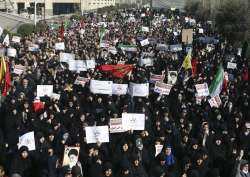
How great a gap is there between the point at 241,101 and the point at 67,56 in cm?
734

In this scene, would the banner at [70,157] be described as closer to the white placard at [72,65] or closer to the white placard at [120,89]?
the white placard at [120,89]

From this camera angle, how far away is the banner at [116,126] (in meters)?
12.5

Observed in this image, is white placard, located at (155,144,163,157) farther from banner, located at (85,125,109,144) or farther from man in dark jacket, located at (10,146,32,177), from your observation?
man in dark jacket, located at (10,146,32,177)

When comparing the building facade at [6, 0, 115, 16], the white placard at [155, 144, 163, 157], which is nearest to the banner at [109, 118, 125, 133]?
the white placard at [155, 144, 163, 157]

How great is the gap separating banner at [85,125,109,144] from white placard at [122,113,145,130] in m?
1.01

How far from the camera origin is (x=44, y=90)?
52.8ft

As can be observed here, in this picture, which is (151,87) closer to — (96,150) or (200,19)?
(96,150)

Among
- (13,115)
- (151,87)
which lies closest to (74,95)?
(13,115)

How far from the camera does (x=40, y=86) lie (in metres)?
16.0

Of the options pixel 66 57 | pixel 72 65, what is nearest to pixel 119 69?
pixel 72 65

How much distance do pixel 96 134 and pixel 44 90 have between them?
16.2ft

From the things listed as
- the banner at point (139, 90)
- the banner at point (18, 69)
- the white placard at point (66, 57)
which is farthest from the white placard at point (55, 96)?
the white placard at point (66, 57)

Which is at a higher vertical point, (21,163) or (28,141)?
(28,141)

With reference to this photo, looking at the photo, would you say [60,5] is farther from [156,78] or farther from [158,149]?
[158,149]
